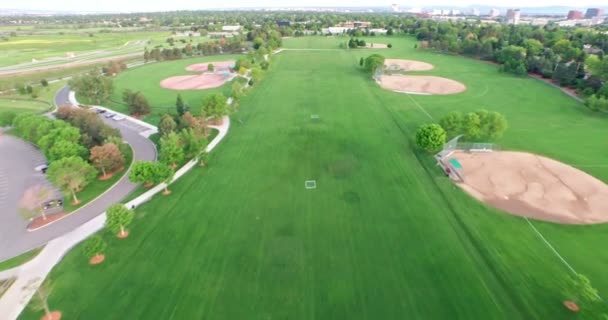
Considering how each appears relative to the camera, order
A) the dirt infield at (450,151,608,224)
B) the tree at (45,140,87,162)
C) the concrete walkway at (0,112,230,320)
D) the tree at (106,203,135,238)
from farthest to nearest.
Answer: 1. the tree at (45,140,87,162)
2. the dirt infield at (450,151,608,224)
3. the tree at (106,203,135,238)
4. the concrete walkway at (0,112,230,320)

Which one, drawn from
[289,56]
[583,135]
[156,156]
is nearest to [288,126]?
[156,156]

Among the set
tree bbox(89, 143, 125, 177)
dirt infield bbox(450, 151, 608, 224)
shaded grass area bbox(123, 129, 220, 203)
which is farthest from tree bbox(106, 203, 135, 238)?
dirt infield bbox(450, 151, 608, 224)

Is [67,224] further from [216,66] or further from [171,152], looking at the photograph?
[216,66]

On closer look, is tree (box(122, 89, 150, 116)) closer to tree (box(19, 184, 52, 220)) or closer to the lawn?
the lawn

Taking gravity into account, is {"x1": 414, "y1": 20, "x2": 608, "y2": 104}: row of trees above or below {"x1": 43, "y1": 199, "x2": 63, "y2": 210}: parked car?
above

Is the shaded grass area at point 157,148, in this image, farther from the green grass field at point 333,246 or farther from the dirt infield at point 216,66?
the dirt infield at point 216,66

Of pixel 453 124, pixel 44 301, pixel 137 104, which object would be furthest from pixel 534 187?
pixel 137 104

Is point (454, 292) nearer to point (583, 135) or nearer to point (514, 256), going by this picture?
point (514, 256)
